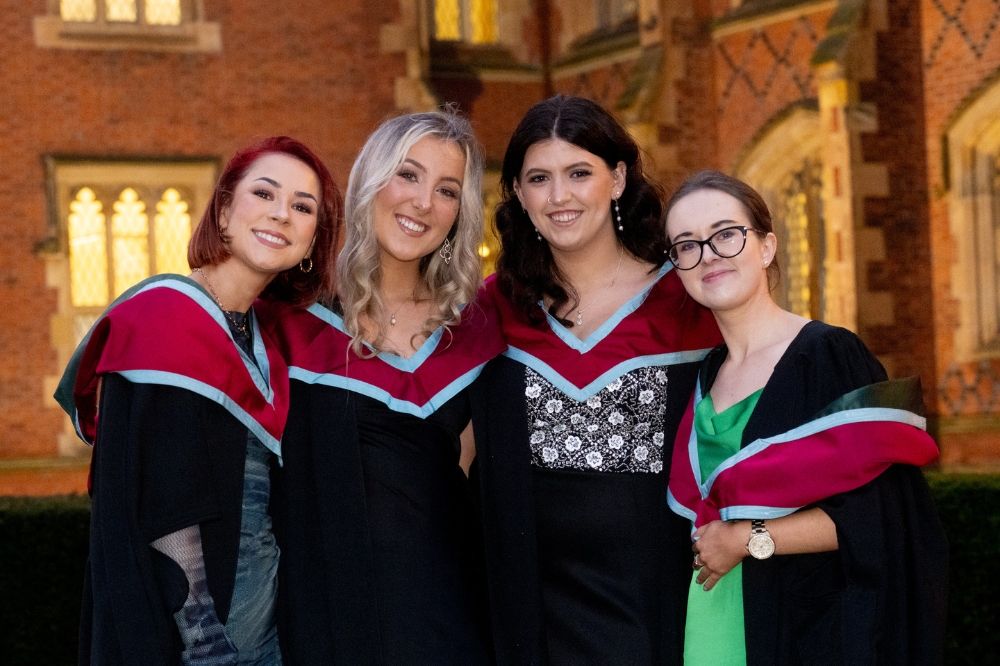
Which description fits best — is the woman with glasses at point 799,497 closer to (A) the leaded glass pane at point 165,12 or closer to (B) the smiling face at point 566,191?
(B) the smiling face at point 566,191

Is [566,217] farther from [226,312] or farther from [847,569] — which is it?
[847,569]

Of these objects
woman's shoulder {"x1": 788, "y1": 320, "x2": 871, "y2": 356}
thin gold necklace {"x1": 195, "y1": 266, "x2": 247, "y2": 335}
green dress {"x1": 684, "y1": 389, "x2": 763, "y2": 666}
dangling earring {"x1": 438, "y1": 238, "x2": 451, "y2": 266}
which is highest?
dangling earring {"x1": 438, "y1": 238, "x2": 451, "y2": 266}

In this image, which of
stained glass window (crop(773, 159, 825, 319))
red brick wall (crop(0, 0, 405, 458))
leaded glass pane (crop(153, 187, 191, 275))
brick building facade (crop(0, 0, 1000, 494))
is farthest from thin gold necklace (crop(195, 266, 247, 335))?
leaded glass pane (crop(153, 187, 191, 275))

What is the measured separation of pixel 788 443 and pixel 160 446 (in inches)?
55.1

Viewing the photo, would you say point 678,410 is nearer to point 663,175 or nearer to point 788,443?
point 788,443

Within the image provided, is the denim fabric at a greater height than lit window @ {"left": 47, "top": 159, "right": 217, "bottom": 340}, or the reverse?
lit window @ {"left": 47, "top": 159, "right": 217, "bottom": 340}

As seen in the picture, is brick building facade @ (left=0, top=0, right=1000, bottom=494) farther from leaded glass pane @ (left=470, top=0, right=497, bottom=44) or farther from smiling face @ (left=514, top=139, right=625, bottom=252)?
smiling face @ (left=514, top=139, right=625, bottom=252)

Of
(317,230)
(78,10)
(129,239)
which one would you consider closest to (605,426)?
(317,230)

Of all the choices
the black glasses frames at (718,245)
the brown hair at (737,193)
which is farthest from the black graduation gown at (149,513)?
the brown hair at (737,193)

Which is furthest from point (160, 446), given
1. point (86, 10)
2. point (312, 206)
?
point (86, 10)

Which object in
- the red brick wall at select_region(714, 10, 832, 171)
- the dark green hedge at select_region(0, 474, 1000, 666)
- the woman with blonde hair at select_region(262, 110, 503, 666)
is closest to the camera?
the woman with blonde hair at select_region(262, 110, 503, 666)

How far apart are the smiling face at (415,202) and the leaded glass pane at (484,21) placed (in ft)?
31.9

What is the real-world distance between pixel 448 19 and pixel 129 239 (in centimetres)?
416

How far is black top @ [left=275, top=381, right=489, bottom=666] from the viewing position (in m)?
2.89
